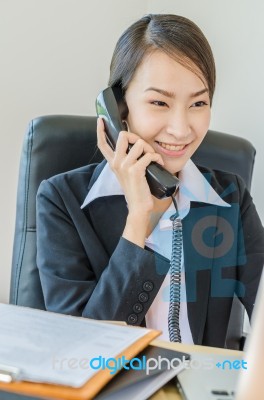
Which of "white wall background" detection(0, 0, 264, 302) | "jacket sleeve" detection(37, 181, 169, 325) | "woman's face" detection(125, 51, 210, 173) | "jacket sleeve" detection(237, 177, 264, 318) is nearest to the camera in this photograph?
"jacket sleeve" detection(37, 181, 169, 325)

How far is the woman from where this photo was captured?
3.30 feet

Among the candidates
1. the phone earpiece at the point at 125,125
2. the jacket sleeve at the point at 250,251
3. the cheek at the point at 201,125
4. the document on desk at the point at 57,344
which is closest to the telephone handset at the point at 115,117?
the phone earpiece at the point at 125,125

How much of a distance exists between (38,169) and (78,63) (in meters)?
0.60

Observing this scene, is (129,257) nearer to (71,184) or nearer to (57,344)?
(71,184)

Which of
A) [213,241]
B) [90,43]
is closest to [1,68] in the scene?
[90,43]

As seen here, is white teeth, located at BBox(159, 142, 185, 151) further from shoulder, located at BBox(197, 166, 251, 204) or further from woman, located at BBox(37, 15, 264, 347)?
shoulder, located at BBox(197, 166, 251, 204)

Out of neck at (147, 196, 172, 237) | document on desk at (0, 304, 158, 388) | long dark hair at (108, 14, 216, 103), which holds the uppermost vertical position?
long dark hair at (108, 14, 216, 103)

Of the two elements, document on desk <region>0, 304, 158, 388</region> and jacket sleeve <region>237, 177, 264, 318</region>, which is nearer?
document on desk <region>0, 304, 158, 388</region>

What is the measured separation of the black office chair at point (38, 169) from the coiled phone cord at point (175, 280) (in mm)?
230

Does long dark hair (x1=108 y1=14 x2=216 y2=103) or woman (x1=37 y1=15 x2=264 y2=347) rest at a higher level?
long dark hair (x1=108 y1=14 x2=216 y2=103)

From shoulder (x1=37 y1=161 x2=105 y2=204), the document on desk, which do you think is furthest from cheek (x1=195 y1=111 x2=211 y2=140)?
the document on desk

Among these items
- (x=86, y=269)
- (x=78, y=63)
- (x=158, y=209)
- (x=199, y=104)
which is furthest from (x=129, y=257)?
(x=78, y=63)

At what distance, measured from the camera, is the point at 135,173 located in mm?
1069

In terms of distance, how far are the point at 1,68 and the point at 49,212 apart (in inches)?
24.1
